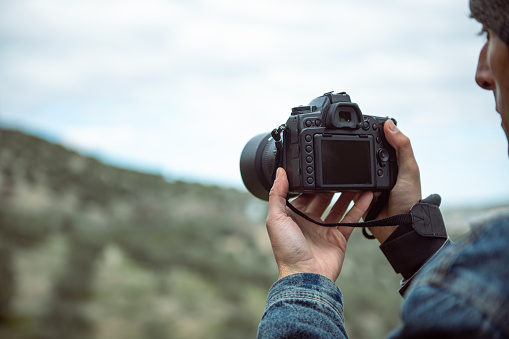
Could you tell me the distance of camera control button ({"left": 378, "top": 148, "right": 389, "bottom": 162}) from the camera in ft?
4.32

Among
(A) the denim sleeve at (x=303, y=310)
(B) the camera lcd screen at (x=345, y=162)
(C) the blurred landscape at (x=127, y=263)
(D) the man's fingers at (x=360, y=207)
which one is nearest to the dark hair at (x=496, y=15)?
(A) the denim sleeve at (x=303, y=310)

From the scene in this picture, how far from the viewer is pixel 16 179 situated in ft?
22.9

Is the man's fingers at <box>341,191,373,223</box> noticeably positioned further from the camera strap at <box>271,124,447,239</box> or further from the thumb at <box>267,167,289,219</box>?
the thumb at <box>267,167,289,219</box>

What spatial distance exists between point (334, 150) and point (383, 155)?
165 millimetres

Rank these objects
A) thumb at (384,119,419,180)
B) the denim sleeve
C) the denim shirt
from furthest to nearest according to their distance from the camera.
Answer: thumb at (384,119,419,180) → the denim sleeve → the denim shirt

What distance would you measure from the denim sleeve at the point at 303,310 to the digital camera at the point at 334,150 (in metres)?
0.35

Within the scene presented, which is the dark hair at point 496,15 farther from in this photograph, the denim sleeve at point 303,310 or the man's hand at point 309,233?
the man's hand at point 309,233

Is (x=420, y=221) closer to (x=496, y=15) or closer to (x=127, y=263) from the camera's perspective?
(x=496, y=15)

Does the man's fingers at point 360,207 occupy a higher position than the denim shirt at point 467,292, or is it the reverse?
the man's fingers at point 360,207

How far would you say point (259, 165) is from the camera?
1.44 meters

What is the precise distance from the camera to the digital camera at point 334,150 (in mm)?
1242

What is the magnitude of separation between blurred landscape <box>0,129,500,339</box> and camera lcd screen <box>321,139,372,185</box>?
98 cm

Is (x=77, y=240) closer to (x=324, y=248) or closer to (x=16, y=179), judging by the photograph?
(x=16, y=179)

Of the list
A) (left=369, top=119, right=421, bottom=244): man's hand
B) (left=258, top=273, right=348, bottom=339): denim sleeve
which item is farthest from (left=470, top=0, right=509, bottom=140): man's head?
(left=369, top=119, right=421, bottom=244): man's hand
